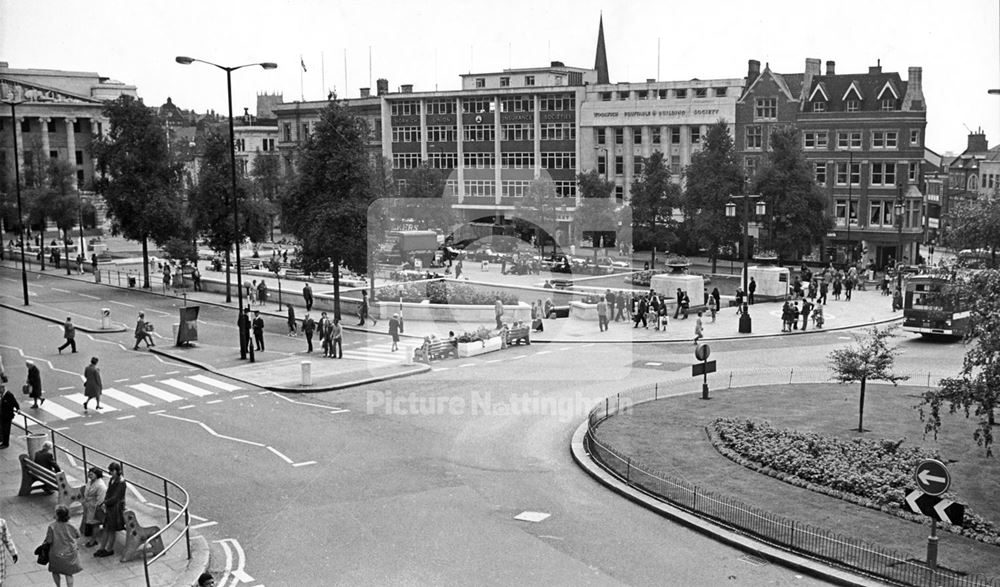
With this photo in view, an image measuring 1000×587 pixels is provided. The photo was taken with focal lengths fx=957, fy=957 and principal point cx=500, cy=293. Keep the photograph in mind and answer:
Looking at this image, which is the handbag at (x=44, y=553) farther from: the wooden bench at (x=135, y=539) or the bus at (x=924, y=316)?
the bus at (x=924, y=316)

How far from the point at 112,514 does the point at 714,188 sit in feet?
188

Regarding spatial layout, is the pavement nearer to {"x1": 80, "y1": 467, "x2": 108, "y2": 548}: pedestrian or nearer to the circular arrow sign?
{"x1": 80, "y1": 467, "x2": 108, "y2": 548}: pedestrian

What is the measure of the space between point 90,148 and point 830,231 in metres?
53.8

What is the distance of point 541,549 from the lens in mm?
17109

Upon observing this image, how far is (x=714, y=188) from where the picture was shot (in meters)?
68.3

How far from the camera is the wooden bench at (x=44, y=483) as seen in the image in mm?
18750

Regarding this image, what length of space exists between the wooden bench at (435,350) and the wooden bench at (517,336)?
10.2ft

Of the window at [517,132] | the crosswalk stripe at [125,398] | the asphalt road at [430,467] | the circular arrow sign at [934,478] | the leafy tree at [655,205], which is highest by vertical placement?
the window at [517,132]

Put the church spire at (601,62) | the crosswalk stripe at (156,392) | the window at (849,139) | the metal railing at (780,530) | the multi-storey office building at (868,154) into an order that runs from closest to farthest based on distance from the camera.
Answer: the metal railing at (780,530) → the crosswalk stripe at (156,392) → the multi-storey office building at (868,154) → the window at (849,139) → the church spire at (601,62)

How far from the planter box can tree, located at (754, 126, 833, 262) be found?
3281cm

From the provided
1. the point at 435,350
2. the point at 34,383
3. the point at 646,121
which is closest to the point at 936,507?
the point at 435,350

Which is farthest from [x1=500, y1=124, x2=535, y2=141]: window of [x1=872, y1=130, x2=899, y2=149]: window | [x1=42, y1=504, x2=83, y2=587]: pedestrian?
[x1=42, y1=504, x2=83, y2=587]: pedestrian

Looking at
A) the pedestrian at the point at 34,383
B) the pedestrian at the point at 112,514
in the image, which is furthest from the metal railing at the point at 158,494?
the pedestrian at the point at 34,383

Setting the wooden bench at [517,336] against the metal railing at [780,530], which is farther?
the wooden bench at [517,336]
